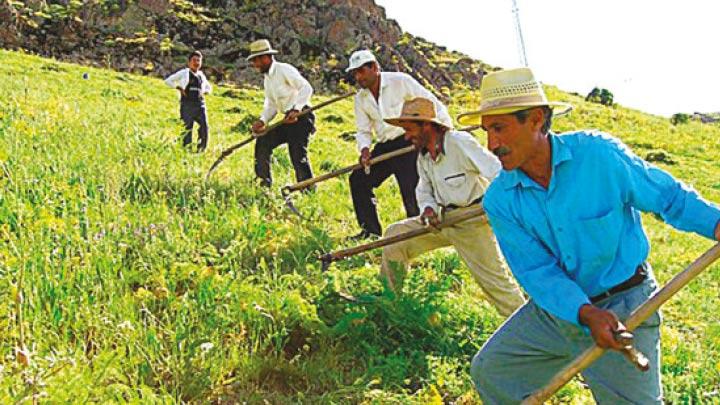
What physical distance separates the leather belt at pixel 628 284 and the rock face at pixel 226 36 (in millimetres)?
27284

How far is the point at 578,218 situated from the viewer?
2873 millimetres

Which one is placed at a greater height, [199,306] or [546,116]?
[546,116]

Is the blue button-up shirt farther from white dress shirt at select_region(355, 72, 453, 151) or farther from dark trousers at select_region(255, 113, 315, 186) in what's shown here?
dark trousers at select_region(255, 113, 315, 186)

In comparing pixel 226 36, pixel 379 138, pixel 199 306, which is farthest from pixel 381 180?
pixel 226 36

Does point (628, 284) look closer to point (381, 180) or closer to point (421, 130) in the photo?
point (421, 130)

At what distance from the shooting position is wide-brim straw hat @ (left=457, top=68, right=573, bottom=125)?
9.40ft

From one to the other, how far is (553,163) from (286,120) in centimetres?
521

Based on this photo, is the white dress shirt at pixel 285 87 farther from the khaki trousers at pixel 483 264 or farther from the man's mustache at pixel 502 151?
the man's mustache at pixel 502 151

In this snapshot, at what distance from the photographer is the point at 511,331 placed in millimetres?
3199

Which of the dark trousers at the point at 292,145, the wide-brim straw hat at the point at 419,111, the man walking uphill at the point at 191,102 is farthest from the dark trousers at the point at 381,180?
the man walking uphill at the point at 191,102

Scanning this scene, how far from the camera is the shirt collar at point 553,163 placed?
9.42 feet

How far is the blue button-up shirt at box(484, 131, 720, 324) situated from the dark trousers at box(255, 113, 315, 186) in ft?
16.6

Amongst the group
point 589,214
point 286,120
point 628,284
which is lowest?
point 628,284

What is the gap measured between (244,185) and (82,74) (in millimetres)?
13265
